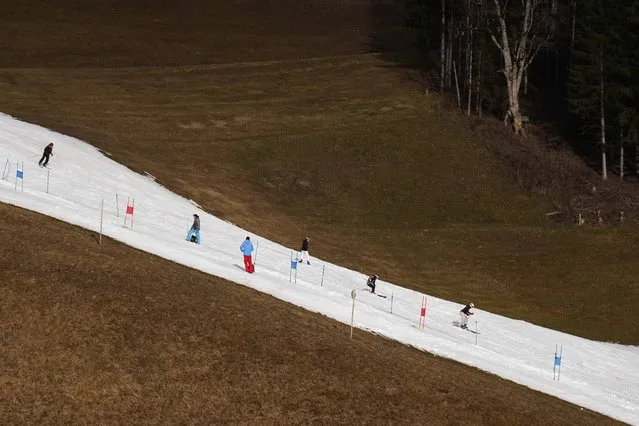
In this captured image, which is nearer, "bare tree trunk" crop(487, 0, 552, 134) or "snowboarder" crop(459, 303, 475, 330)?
"snowboarder" crop(459, 303, 475, 330)

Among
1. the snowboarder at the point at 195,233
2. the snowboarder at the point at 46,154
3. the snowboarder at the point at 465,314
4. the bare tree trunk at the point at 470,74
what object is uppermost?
the bare tree trunk at the point at 470,74

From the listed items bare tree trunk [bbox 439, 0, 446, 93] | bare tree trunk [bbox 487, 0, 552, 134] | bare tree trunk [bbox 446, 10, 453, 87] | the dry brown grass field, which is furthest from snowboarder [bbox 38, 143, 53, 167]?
bare tree trunk [bbox 446, 10, 453, 87]

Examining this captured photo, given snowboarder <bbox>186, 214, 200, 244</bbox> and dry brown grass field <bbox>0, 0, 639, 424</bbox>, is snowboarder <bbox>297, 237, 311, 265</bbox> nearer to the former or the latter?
dry brown grass field <bbox>0, 0, 639, 424</bbox>

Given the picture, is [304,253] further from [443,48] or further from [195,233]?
[443,48]

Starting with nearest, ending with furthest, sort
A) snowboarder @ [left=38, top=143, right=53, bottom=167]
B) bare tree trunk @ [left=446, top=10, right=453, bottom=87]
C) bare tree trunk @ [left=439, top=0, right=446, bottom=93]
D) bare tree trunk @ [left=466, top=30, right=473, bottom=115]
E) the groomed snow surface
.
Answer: the groomed snow surface → snowboarder @ [left=38, top=143, right=53, bottom=167] → bare tree trunk @ [left=466, top=30, right=473, bottom=115] → bare tree trunk @ [left=446, top=10, right=453, bottom=87] → bare tree trunk @ [left=439, top=0, right=446, bottom=93]

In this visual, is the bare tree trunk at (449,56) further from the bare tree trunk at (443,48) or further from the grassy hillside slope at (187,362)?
the grassy hillside slope at (187,362)

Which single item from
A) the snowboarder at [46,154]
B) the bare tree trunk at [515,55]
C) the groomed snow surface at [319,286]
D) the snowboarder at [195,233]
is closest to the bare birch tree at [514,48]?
the bare tree trunk at [515,55]
